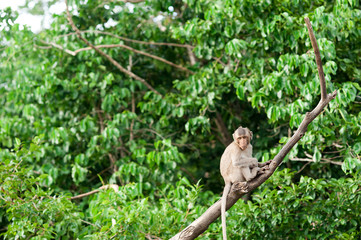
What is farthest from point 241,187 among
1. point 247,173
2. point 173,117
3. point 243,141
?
point 173,117

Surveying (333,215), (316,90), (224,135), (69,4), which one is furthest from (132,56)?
(333,215)

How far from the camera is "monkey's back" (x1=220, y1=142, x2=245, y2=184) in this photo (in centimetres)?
364

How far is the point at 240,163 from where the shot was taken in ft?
11.9

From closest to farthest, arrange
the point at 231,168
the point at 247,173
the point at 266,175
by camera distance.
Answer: the point at 266,175
the point at 247,173
the point at 231,168

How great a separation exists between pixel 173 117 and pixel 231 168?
2681 mm

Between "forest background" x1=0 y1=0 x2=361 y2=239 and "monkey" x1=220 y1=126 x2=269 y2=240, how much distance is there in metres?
0.93

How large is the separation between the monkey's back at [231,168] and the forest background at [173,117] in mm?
896

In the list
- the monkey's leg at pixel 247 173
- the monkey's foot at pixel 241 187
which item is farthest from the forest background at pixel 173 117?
the monkey's foot at pixel 241 187

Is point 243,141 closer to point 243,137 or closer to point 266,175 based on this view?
point 243,137

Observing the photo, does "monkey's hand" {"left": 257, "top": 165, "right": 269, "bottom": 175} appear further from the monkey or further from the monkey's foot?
the monkey's foot

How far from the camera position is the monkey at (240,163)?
3.57 meters

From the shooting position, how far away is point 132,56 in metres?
6.92

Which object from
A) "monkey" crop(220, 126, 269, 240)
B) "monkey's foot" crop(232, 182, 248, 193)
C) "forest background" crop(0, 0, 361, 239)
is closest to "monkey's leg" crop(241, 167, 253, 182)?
"monkey" crop(220, 126, 269, 240)

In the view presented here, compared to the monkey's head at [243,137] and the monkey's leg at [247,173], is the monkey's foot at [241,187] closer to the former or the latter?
the monkey's leg at [247,173]
